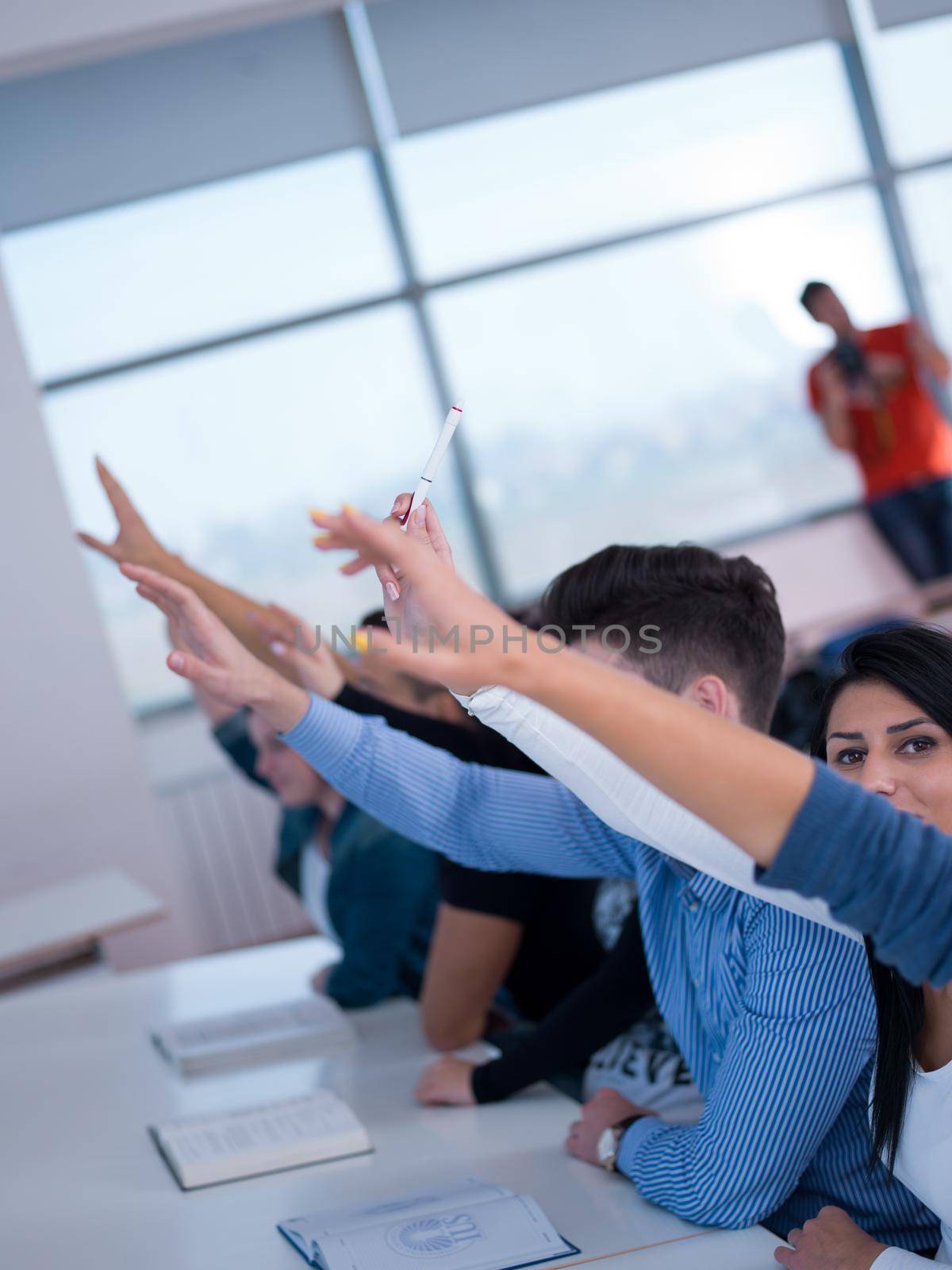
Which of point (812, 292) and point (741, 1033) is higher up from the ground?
point (812, 292)

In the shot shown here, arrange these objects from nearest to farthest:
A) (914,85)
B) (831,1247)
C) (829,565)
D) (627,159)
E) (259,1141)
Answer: (831,1247) < (259,1141) < (627,159) < (829,565) < (914,85)

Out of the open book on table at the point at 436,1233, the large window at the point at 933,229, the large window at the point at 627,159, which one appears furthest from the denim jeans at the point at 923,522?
the open book on table at the point at 436,1233

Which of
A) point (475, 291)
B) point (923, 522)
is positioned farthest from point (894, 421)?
point (475, 291)

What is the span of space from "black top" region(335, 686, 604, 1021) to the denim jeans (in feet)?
11.8

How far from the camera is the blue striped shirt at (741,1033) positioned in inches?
47.0

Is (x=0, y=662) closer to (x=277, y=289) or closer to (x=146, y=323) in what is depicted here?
(x=146, y=323)

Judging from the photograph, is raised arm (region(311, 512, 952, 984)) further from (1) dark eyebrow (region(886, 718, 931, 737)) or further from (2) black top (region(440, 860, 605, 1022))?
(2) black top (region(440, 860, 605, 1022))

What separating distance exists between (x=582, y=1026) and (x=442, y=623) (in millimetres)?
991

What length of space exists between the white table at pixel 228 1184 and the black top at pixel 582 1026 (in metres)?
0.04

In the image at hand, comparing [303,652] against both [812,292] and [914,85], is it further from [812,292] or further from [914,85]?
[914,85]

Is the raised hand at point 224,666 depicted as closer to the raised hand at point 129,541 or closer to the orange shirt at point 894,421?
the raised hand at point 129,541

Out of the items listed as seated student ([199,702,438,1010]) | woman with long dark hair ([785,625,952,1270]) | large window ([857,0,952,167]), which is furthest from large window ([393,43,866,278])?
woman with long dark hair ([785,625,952,1270])

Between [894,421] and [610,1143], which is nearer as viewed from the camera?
[610,1143]

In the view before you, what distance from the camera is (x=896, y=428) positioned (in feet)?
16.8
